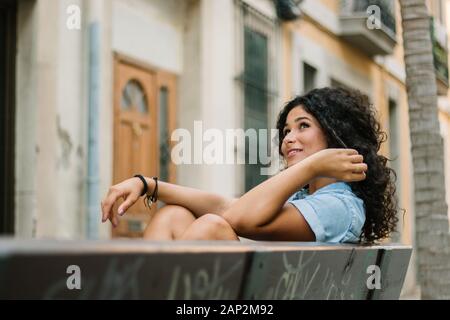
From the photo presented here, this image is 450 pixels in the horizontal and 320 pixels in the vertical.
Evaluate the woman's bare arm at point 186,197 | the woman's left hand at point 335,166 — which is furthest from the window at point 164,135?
the woman's left hand at point 335,166

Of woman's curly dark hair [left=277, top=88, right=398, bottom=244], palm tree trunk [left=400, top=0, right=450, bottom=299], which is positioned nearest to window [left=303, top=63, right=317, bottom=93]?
palm tree trunk [left=400, top=0, right=450, bottom=299]

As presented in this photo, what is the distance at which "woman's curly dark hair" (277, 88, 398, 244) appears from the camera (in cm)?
340

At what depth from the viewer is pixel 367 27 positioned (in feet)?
46.6

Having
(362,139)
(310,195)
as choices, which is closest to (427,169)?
(362,139)

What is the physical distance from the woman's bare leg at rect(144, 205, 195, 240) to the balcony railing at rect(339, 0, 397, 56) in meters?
10.5

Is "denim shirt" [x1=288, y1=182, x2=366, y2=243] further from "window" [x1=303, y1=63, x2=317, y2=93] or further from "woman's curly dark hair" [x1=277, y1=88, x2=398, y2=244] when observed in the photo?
"window" [x1=303, y1=63, x2=317, y2=93]

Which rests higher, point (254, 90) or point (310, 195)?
point (254, 90)

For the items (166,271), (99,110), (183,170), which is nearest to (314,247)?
(166,271)

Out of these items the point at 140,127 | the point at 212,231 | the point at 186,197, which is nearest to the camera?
the point at 212,231

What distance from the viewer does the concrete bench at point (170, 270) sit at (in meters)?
1.27

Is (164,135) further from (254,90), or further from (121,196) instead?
(121,196)

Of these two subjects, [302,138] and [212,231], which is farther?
[302,138]

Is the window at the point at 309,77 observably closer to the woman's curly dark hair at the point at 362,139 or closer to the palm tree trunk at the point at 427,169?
the palm tree trunk at the point at 427,169

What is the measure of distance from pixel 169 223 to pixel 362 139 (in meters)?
0.88
